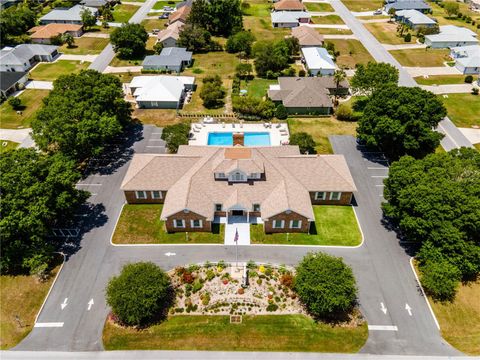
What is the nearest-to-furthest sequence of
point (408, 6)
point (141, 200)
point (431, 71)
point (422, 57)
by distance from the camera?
point (141, 200)
point (431, 71)
point (422, 57)
point (408, 6)

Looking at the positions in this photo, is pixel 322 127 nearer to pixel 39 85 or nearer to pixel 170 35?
pixel 170 35

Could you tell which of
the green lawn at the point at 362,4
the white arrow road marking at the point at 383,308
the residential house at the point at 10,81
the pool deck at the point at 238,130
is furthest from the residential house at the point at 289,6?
the white arrow road marking at the point at 383,308

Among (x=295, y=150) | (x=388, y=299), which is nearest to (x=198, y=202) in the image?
(x=295, y=150)

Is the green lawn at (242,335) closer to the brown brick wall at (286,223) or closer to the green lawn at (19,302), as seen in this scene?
the green lawn at (19,302)

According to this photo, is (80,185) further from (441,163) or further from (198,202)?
(441,163)

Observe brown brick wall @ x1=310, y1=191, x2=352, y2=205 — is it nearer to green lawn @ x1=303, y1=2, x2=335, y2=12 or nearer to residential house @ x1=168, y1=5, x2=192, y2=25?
residential house @ x1=168, y1=5, x2=192, y2=25

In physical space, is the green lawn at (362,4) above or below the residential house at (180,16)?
below

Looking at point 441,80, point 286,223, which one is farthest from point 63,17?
point 441,80
